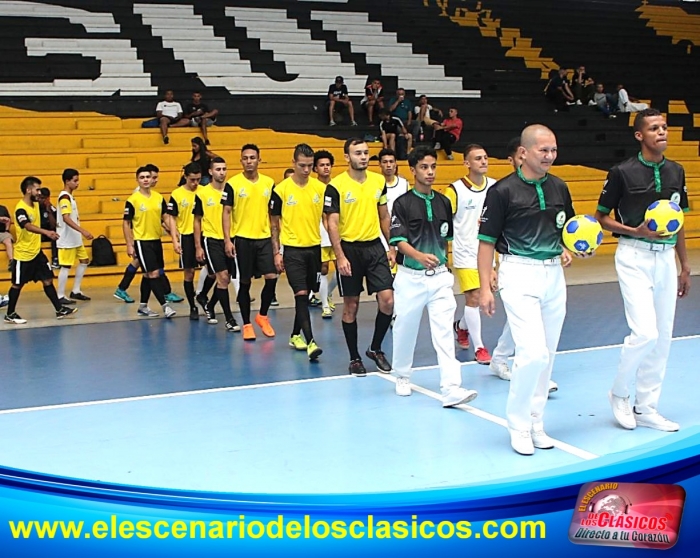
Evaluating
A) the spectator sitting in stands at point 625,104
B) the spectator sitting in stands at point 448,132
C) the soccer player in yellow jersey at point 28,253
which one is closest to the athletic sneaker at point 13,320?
the soccer player in yellow jersey at point 28,253

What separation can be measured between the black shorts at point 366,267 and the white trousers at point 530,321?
7.64 feet

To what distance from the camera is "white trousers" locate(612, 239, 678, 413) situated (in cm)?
582

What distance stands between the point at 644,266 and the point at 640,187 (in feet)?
1.75

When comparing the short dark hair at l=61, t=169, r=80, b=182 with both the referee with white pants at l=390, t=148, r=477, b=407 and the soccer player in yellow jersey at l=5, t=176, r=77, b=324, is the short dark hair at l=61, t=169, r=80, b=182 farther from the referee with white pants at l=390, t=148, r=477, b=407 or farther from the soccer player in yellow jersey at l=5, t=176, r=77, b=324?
the referee with white pants at l=390, t=148, r=477, b=407

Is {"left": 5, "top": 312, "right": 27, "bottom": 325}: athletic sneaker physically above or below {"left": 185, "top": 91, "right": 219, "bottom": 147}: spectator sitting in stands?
below

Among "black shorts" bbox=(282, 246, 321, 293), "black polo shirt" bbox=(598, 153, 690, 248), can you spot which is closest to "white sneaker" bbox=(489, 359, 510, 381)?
"black polo shirt" bbox=(598, 153, 690, 248)

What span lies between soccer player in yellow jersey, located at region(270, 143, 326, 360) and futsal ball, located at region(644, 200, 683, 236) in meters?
3.72

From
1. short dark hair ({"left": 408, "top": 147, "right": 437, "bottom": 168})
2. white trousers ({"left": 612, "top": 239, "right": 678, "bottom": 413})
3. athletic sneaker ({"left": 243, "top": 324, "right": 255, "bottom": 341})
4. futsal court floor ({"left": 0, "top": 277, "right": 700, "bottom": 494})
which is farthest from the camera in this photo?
athletic sneaker ({"left": 243, "top": 324, "right": 255, "bottom": 341})

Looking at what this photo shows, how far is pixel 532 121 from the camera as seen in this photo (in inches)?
859

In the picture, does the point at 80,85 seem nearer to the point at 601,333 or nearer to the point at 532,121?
the point at 532,121

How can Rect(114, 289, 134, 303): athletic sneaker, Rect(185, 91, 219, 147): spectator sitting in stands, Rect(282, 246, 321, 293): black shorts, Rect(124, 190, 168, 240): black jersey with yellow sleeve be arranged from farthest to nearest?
Rect(185, 91, 219, 147): spectator sitting in stands → Rect(114, 289, 134, 303): athletic sneaker → Rect(124, 190, 168, 240): black jersey with yellow sleeve → Rect(282, 246, 321, 293): black shorts

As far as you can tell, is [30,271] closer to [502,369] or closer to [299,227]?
[299,227]

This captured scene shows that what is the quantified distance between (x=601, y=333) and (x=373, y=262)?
3.03m

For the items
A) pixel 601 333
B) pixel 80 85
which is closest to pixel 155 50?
pixel 80 85
